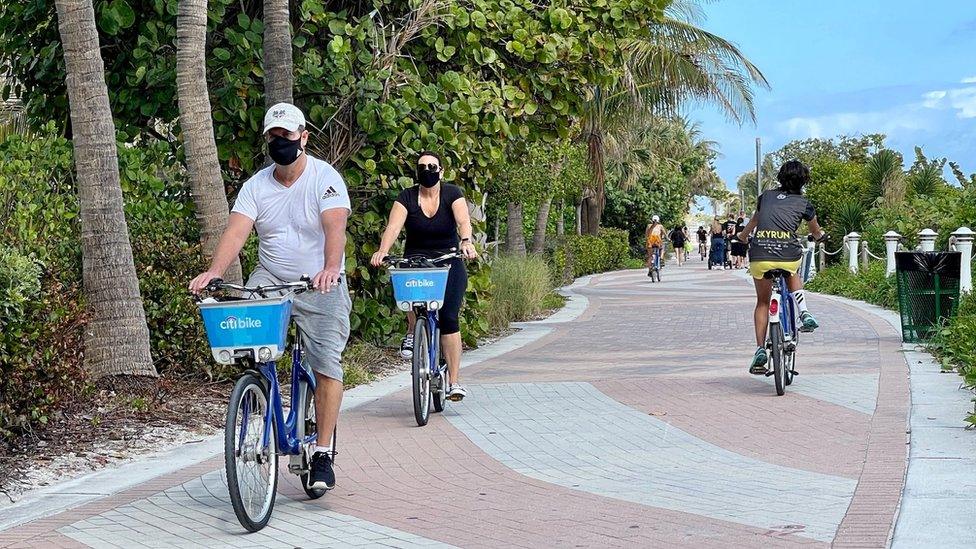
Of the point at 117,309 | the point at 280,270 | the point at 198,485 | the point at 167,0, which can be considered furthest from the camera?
the point at 167,0

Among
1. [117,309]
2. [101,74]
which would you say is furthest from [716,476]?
[101,74]

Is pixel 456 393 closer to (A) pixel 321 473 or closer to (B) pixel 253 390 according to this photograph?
(A) pixel 321 473

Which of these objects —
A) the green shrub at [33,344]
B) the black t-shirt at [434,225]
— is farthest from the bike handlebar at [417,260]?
the green shrub at [33,344]

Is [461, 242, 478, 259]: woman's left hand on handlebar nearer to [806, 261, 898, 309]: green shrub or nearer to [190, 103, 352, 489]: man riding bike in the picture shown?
[190, 103, 352, 489]: man riding bike

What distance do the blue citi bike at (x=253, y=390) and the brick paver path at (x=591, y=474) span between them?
22 cm

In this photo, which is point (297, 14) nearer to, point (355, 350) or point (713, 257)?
point (355, 350)

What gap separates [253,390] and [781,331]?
5.42m

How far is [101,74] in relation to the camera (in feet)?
30.6

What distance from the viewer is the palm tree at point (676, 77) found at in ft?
97.6

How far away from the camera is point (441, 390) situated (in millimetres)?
9523

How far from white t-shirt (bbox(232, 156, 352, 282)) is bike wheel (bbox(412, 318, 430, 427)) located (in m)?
2.56

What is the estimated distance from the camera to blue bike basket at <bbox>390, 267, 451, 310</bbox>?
896cm

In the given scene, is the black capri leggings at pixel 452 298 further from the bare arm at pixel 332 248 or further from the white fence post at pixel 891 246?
the white fence post at pixel 891 246

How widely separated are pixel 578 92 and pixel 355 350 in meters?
4.37
